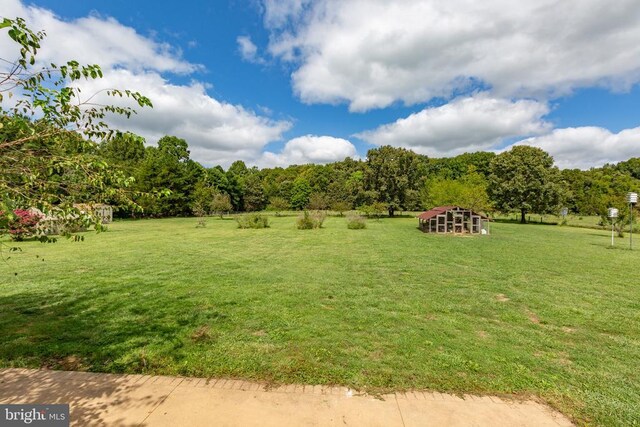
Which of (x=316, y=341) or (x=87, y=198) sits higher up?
(x=87, y=198)

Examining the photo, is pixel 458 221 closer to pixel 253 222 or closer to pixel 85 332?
pixel 253 222

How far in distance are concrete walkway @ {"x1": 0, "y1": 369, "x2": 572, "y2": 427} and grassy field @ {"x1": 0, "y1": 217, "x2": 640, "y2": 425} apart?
25cm

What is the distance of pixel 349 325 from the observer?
606 centimetres

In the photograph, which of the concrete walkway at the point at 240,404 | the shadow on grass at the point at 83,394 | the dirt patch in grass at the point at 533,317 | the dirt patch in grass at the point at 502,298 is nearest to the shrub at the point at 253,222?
the dirt patch in grass at the point at 502,298

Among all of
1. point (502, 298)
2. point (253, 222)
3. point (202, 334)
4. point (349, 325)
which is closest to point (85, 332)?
point (202, 334)

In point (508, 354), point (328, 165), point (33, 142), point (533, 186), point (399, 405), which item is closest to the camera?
point (33, 142)

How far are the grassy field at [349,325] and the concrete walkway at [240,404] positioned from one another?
25 cm

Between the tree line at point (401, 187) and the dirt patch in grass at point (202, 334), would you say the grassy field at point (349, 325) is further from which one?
the tree line at point (401, 187)

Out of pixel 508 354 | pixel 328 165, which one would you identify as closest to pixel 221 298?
pixel 508 354

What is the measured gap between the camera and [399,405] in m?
3.62

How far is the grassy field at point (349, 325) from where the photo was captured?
4.27 meters

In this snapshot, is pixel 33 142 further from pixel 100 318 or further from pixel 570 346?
pixel 570 346

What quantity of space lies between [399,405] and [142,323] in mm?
5024

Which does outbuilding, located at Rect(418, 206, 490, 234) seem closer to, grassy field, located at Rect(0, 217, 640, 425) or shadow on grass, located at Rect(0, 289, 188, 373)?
grassy field, located at Rect(0, 217, 640, 425)
